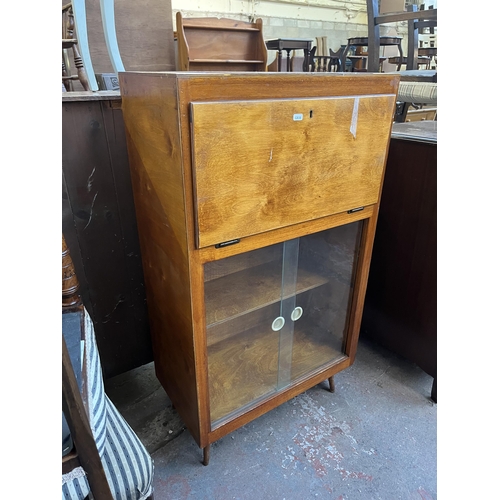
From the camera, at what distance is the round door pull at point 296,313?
1127 mm

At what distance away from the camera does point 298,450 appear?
3.74 feet

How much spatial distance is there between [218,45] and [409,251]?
2.07m

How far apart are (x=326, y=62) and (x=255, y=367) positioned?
4946 mm

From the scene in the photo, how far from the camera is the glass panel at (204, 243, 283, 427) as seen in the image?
39.0 inches

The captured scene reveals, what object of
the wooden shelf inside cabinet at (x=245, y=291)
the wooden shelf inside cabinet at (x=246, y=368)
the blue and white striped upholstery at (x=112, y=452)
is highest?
the wooden shelf inside cabinet at (x=245, y=291)

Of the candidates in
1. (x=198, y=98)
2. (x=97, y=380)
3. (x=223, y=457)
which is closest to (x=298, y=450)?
(x=223, y=457)

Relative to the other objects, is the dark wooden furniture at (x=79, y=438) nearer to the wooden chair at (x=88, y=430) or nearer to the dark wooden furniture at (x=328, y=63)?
the wooden chair at (x=88, y=430)

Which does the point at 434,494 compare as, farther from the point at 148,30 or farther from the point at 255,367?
the point at 148,30

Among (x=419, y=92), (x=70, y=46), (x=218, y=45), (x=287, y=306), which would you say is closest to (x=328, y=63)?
(x=218, y=45)

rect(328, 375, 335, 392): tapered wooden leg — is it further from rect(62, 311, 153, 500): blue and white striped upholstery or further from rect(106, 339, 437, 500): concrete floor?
rect(62, 311, 153, 500): blue and white striped upholstery

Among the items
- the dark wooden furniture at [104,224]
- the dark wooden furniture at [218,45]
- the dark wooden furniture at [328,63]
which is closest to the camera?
the dark wooden furniture at [104,224]

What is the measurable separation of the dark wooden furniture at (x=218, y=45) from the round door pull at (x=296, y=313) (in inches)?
72.8

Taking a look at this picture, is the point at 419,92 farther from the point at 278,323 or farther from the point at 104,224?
the point at 104,224

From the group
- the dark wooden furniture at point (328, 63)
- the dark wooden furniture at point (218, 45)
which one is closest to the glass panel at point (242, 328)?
the dark wooden furniture at point (218, 45)
